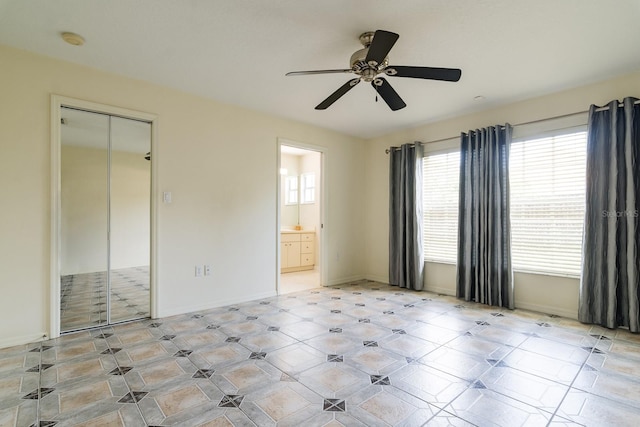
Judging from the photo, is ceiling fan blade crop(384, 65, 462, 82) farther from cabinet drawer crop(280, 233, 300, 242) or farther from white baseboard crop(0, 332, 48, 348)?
cabinet drawer crop(280, 233, 300, 242)

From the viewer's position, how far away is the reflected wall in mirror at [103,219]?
10.5 ft

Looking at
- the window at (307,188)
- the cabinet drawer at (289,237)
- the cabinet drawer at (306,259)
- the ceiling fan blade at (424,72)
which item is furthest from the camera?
the window at (307,188)

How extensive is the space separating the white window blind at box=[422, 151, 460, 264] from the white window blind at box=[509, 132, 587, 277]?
852mm

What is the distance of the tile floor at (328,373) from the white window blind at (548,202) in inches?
29.7

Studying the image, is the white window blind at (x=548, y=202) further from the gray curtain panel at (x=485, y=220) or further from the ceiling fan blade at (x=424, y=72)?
the ceiling fan blade at (x=424, y=72)

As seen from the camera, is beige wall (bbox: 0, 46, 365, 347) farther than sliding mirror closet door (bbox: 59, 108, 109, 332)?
No

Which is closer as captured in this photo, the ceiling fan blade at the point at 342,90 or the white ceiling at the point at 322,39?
the white ceiling at the point at 322,39

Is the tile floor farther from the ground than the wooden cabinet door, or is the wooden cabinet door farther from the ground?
the wooden cabinet door

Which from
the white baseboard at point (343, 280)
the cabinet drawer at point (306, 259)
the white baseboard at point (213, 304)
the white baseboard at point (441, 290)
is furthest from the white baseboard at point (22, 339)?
the white baseboard at point (441, 290)

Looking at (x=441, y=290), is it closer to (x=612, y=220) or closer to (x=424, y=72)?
(x=612, y=220)

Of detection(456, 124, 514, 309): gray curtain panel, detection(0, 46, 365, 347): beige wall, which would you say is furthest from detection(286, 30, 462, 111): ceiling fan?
detection(456, 124, 514, 309): gray curtain panel

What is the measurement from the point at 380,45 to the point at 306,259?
218 inches

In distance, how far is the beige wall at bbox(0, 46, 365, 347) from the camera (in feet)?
9.42

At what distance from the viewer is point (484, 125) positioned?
14.6 feet
